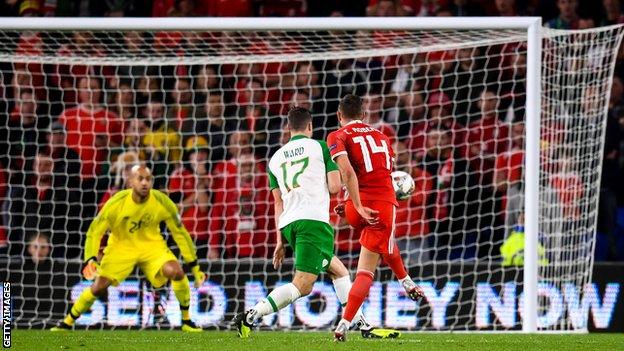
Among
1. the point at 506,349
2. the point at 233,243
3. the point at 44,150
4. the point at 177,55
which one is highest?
the point at 177,55

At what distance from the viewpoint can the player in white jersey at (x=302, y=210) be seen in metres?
8.49

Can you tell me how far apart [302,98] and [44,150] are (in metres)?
2.76

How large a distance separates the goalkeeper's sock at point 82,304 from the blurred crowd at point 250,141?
48.8 inches

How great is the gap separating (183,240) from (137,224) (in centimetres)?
55

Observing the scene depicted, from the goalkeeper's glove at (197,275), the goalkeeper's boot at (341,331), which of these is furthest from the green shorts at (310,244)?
the goalkeeper's glove at (197,275)

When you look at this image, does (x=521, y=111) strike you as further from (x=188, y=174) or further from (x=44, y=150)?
(x=44, y=150)

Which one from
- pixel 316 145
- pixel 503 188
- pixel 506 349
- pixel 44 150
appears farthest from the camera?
pixel 44 150

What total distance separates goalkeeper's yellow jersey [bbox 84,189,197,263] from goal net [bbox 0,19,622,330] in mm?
775

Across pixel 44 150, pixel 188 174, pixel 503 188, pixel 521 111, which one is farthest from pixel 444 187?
pixel 44 150

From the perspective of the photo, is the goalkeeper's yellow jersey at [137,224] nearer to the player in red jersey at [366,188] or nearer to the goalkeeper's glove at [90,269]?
the goalkeeper's glove at [90,269]

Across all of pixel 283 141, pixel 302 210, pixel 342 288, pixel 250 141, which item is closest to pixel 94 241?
pixel 250 141

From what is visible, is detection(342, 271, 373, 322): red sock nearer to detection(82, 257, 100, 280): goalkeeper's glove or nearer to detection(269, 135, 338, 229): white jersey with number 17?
detection(269, 135, 338, 229): white jersey with number 17

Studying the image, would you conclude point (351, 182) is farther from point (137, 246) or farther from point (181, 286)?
point (137, 246)

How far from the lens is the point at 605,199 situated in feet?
41.7
